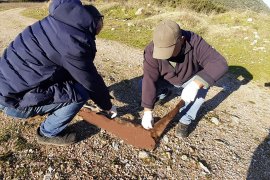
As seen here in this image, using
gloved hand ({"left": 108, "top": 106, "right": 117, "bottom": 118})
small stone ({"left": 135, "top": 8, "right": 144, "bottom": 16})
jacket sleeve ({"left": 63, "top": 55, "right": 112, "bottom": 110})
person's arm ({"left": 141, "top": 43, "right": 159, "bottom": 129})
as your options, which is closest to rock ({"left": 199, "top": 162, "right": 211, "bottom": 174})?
person's arm ({"left": 141, "top": 43, "right": 159, "bottom": 129})

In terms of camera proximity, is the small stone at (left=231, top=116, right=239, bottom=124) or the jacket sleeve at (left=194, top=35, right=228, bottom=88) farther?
the small stone at (left=231, top=116, right=239, bottom=124)

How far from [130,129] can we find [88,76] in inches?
40.6

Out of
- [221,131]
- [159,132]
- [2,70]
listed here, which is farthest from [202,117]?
[2,70]

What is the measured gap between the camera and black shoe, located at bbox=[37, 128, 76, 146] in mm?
3932

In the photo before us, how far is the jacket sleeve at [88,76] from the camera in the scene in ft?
10.2

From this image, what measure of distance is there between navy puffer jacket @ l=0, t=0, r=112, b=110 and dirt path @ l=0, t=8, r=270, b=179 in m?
0.87

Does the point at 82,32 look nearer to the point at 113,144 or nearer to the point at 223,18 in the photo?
the point at 113,144

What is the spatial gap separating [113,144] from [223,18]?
27.2 ft

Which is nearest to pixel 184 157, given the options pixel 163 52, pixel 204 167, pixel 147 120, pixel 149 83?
pixel 204 167

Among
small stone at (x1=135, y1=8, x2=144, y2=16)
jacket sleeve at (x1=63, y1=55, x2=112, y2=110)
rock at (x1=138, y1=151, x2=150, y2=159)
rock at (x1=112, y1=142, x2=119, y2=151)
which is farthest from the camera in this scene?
small stone at (x1=135, y1=8, x2=144, y2=16)

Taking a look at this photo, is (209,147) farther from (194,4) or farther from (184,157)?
(194,4)

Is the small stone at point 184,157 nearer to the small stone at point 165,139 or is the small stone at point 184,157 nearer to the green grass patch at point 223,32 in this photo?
the small stone at point 165,139

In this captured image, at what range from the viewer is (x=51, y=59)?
3119 mm

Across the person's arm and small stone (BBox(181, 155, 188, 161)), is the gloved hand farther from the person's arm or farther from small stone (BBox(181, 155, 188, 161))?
small stone (BBox(181, 155, 188, 161))
